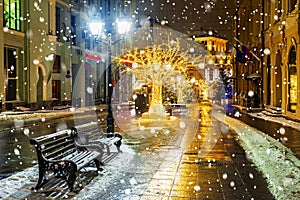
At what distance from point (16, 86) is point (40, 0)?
7.99 metres

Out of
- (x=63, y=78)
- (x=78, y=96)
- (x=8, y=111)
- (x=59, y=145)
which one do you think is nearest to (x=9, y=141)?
(x=59, y=145)

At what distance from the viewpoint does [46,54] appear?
3528 cm

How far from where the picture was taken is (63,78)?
39500 millimetres

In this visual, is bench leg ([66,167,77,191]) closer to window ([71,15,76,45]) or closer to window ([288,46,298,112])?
window ([288,46,298,112])

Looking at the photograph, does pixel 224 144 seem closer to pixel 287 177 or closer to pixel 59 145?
pixel 287 177

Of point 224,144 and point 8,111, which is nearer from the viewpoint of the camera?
point 224,144

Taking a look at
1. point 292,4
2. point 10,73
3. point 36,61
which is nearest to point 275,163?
point 292,4

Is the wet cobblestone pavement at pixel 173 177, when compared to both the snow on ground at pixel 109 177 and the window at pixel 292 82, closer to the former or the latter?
the snow on ground at pixel 109 177

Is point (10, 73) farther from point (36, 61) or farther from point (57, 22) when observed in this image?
point (57, 22)

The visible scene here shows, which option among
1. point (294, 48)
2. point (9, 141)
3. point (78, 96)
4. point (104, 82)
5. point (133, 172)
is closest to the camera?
point (133, 172)

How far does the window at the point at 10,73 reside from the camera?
1181 inches

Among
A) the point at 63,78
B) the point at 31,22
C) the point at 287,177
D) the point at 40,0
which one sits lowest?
the point at 287,177

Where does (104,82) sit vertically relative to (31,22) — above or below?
below

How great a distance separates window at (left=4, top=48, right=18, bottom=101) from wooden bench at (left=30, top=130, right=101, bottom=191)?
72.8 feet
